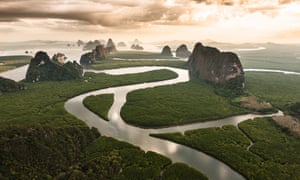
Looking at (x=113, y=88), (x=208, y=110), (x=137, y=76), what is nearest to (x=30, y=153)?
(x=208, y=110)

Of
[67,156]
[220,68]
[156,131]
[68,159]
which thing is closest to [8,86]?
[67,156]

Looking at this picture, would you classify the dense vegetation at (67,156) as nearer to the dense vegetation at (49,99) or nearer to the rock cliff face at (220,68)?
the dense vegetation at (49,99)

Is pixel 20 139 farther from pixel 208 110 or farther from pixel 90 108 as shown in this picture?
pixel 208 110

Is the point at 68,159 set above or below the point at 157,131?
above

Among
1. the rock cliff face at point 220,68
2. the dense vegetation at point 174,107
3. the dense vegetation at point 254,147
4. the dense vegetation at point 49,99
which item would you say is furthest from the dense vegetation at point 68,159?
the rock cliff face at point 220,68

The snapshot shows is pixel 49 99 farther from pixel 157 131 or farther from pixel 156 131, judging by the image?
pixel 157 131
